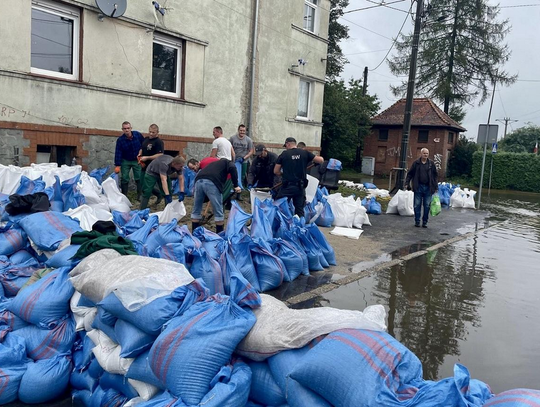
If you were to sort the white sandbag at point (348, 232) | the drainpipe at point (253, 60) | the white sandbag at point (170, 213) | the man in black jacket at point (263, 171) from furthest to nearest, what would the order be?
the drainpipe at point (253, 60) → the man in black jacket at point (263, 171) → the white sandbag at point (348, 232) → the white sandbag at point (170, 213)

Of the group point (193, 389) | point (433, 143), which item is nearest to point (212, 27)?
point (193, 389)

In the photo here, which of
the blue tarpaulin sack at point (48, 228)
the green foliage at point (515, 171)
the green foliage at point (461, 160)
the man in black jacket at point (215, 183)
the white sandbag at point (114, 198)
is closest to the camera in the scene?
the blue tarpaulin sack at point (48, 228)

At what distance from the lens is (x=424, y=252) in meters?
7.81

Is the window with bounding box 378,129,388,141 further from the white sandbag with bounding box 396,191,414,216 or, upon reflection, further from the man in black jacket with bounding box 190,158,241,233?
the man in black jacket with bounding box 190,158,241,233

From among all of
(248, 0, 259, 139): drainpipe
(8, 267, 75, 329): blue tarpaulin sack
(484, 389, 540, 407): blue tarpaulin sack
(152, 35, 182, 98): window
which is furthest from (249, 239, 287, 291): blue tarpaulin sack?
(248, 0, 259, 139): drainpipe

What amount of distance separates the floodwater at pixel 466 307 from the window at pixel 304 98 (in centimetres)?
906

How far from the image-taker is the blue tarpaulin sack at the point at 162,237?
15.8ft

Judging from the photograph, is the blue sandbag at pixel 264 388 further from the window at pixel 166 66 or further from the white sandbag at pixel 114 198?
the window at pixel 166 66

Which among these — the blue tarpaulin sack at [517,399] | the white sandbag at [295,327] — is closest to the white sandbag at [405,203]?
the white sandbag at [295,327]

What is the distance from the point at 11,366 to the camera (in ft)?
10.2

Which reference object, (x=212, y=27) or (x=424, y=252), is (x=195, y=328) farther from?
(x=212, y=27)

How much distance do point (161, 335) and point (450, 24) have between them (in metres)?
35.3

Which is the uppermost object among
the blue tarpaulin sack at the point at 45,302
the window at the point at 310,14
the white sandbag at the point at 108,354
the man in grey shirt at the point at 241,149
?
the window at the point at 310,14

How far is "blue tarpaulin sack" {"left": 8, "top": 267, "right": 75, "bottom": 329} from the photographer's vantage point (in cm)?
337
